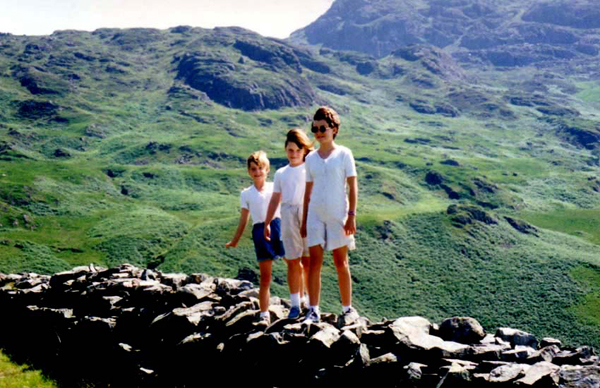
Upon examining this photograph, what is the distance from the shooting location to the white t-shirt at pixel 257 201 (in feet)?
45.4

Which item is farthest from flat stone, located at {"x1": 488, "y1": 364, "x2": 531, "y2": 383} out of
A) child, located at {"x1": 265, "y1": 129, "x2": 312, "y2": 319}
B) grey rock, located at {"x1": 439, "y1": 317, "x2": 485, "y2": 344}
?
child, located at {"x1": 265, "y1": 129, "x2": 312, "y2": 319}

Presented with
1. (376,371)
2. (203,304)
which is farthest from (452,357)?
(203,304)

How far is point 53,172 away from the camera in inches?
7028

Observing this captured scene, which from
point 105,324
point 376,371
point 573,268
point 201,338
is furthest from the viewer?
point 573,268

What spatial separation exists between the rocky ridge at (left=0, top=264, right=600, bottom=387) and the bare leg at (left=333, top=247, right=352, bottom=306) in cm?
66

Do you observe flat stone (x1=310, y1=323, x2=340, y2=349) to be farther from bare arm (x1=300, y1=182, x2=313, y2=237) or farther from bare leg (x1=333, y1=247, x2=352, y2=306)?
bare arm (x1=300, y1=182, x2=313, y2=237)

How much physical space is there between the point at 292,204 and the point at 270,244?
3.86 feet

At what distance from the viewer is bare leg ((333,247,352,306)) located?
12523 mm

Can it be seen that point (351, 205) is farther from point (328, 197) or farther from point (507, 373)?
point (507, 373)

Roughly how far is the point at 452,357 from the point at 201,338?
18.4ft

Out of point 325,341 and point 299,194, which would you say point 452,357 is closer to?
point 325,341

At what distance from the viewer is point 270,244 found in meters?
13.5

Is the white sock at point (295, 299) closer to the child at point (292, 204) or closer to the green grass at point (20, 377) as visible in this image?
the child at point (292, 204)

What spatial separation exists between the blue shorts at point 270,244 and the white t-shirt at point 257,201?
0.35 metres
